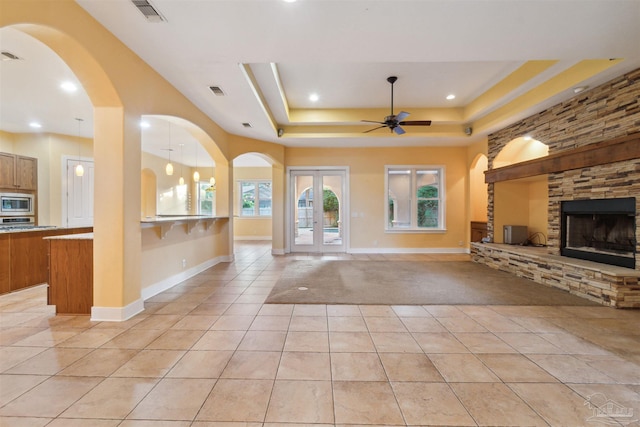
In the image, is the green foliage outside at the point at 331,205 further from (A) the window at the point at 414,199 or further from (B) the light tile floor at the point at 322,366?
(B) the light tile floor at the point at 322,366

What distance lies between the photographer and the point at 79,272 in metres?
3.11

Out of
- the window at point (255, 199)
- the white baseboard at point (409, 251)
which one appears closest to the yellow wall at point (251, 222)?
the window at point (255, 199)

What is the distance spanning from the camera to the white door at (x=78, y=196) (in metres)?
6.75

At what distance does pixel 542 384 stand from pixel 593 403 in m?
0.25

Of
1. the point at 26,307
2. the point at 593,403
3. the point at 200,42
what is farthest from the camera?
the point at 26,307

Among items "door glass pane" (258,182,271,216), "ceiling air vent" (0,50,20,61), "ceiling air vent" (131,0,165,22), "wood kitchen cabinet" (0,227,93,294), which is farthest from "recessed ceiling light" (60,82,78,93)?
"door glass pane" (258,182,271,216)

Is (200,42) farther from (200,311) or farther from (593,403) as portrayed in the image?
(593,403)

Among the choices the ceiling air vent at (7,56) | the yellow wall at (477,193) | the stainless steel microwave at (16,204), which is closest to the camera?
the ceiling air vent at (7,56)

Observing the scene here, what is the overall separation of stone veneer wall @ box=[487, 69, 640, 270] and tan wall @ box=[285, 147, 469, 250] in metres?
2.42

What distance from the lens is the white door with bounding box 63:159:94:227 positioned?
6.75 metres

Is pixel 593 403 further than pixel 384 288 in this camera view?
No

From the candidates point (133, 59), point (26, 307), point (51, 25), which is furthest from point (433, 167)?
point (26, 307)

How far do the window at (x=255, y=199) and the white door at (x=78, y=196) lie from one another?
16.1 ft

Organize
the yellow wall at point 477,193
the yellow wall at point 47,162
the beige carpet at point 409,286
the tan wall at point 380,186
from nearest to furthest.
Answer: the beige carpet at point 409,286 < the yellow wall at point 47,162 < the yellow wall at point 477,193 < the tan wall at point 380,186
